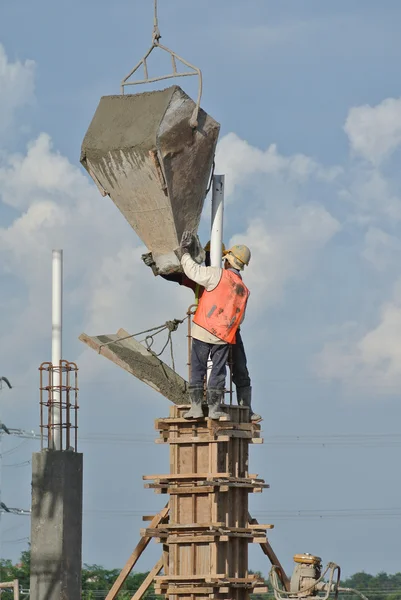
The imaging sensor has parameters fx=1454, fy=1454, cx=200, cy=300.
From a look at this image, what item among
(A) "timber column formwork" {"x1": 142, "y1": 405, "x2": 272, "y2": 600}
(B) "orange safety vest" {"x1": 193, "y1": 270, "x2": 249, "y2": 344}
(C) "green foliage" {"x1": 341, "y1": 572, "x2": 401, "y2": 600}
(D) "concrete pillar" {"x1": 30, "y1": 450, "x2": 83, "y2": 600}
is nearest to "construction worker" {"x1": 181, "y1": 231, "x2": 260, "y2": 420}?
(B) "orange safety vest" {"x1": 193, "y1": 270, "x2": 249, "y2": 344}

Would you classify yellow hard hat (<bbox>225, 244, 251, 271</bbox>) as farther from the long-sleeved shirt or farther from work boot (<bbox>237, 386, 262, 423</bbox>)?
work boot (<bbox>237, 386, 262, 423</bbox>)

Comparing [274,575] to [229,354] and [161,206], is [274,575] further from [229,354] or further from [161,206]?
[161,206]

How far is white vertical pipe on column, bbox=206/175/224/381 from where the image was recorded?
2289 cm

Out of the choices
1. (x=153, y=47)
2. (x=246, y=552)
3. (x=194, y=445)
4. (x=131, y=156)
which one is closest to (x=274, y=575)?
(x=246, y=552)

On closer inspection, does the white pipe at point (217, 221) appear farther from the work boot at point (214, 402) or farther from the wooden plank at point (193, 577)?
the wooden plank at point (193, 577)

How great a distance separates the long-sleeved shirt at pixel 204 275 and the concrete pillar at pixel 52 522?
534 cm

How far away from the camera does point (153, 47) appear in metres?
22.5

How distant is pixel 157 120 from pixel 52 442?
288 inches

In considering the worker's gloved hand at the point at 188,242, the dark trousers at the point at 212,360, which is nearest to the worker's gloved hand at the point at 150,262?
the worker's gloved hand at the point at 188,242

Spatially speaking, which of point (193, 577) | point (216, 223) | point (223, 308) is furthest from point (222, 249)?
point (193, 577)

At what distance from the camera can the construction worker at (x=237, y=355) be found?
75.8 ft

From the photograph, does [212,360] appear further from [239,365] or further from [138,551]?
[138,551]

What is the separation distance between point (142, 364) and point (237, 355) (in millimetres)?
1690

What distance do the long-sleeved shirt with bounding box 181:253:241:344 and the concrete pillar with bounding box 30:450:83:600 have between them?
5.34 m
